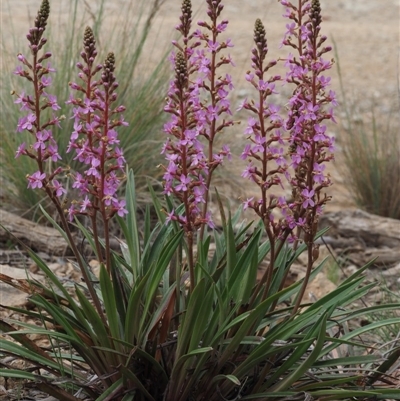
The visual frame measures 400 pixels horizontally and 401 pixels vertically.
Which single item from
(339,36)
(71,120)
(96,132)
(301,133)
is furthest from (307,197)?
(339,36)

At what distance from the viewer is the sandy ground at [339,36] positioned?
10455mm

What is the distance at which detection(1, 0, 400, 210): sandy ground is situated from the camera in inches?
412

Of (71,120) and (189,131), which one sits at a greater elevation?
(189,131)

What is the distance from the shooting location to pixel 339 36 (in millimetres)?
14305

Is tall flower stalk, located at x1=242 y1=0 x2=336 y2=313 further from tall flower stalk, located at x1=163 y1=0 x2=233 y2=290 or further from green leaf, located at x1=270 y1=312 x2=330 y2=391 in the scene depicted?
green leaf, located at x1=270 y1=312 x2=330 y2=391

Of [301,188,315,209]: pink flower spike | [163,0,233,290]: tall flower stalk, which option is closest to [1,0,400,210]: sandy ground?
[163,0,233,290]: tall flower stalk

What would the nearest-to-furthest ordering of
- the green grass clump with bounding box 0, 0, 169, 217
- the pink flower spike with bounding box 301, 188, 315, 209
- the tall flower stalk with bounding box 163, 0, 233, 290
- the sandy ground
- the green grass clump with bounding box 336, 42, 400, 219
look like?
1. the tall flower stalk with bounding box 163, 0, 233, 290
2. the pink flower spike with bounding box 301, 188, 315, 209
3. the green grass clump with bounding box 0, 0, 169, 217
4. the green grass clump with bounding box 336, 42, 400, 219
5. the sandy ground

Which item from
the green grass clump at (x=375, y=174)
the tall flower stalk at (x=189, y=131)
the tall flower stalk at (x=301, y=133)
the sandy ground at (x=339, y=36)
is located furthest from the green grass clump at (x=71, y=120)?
the tall flower stalk at (x=301, y=133)

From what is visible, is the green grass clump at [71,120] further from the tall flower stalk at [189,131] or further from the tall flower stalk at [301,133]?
the tall flower stalk at [301,133]

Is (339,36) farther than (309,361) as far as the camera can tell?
Yes

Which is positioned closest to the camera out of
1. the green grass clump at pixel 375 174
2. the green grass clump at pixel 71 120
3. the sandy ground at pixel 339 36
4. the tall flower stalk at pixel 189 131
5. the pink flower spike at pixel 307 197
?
the tall flower stalk at pixel 189 131

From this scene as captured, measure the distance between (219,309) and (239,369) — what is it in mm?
222

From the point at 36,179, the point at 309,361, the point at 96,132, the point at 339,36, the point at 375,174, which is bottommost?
the point at 309,361

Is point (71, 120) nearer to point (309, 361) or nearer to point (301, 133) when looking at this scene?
point (301, 133)
